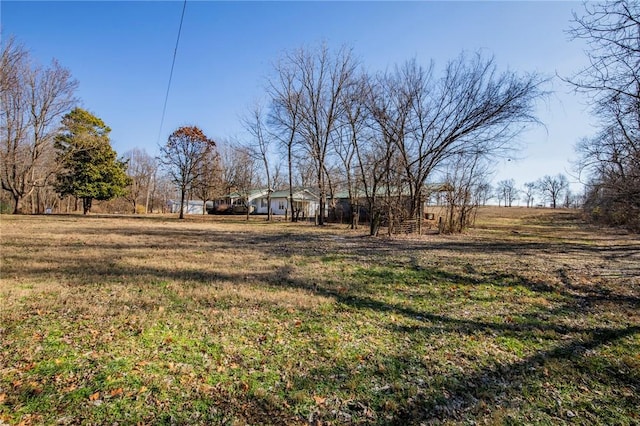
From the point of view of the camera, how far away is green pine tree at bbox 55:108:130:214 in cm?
2644

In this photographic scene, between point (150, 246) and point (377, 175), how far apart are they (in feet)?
39.9

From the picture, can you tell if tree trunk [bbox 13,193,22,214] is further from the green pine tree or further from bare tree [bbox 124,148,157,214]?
bare tree [bbox 124,148,157,214]

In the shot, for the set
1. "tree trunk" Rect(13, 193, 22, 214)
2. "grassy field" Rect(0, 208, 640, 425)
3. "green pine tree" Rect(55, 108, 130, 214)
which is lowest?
"grassy field" Rect(0, 208, 640, 425)

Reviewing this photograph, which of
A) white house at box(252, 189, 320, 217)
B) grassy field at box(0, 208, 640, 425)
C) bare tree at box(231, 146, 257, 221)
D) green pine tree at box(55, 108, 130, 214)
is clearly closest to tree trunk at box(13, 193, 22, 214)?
green pine tree at box(55, 108, 130, 214)

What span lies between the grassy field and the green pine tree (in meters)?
24.3

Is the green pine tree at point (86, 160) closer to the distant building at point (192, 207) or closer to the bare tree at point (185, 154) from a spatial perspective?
the bare tree at point (185, 154)

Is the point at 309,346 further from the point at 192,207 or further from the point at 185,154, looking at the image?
the point at 192,207

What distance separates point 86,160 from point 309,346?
108ft

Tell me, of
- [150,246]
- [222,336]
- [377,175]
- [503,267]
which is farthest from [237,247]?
[377,175]

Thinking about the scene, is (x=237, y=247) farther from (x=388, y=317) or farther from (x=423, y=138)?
(x=423, y=138)

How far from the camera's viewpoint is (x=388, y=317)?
4.91 meters

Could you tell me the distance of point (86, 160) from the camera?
2825cm

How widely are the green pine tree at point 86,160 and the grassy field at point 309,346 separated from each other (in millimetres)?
24344

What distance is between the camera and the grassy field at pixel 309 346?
270cm
